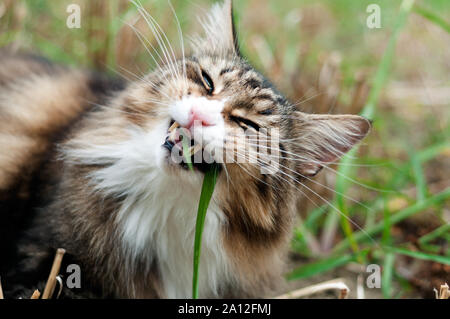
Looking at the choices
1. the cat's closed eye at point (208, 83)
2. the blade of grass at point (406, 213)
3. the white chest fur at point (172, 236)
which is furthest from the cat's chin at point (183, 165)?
the blade of grass at point (406, 213)

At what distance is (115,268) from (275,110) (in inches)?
38.6

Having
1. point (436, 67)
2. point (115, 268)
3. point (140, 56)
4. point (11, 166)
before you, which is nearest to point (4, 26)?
point (140, 56)

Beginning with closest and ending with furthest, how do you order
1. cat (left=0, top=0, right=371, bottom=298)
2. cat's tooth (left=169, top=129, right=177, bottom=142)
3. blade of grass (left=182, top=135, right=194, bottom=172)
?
blade of grass (left=182, top=135, right=194, bottom=172) < cat's tooth (left=169, top=129, right=177, bottom=142) < cat (left=0, top=0, right=371, bottom=298)

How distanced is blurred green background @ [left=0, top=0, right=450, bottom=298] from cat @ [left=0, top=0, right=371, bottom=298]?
26 centimetres

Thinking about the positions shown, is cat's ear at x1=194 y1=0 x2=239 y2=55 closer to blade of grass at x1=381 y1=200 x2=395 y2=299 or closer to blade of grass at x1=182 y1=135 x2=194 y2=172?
blade of grass at x1=182 y1=135 x2=194 y2=172

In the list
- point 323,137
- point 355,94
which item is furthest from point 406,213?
point 323,137

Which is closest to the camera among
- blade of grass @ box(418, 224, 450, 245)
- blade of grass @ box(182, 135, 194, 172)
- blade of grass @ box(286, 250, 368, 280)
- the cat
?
blade of grass @ box(182, 135, 194, 172)

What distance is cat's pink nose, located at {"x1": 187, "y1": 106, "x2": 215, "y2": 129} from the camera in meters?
1.73

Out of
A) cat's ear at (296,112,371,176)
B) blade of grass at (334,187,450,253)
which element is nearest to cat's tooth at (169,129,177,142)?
cat's ear at (296,112,371,176)

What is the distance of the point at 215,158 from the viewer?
5.77 feet

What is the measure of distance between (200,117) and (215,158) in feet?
0.53

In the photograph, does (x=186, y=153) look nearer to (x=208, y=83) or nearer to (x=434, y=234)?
(x=208, y=83)

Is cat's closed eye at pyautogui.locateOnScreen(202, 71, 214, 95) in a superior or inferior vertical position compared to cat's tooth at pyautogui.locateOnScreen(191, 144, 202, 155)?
superior

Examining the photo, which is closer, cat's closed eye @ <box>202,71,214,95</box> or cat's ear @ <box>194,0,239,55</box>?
cat's closed eye @ <box>202,71,214,95</box>
